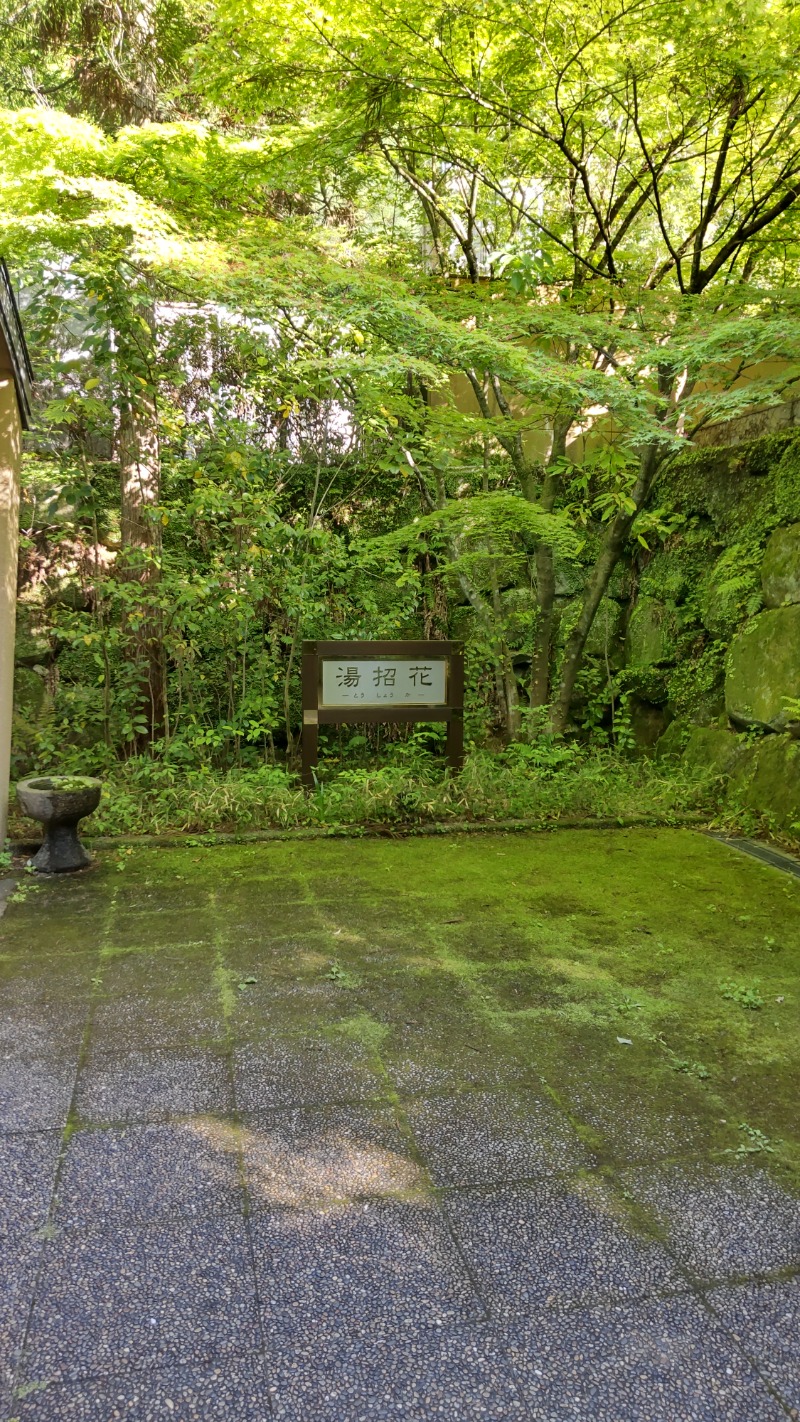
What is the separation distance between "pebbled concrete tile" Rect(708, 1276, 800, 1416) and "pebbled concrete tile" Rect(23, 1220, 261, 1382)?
0.90 m

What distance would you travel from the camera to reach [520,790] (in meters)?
5.70

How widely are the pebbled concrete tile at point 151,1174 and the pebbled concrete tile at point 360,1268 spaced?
0.56 feet

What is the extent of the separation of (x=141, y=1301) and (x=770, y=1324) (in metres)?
1.20

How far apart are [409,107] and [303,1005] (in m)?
5.19

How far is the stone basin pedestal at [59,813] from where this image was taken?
433 centimetres

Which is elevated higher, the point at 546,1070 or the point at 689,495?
the point at 689,495

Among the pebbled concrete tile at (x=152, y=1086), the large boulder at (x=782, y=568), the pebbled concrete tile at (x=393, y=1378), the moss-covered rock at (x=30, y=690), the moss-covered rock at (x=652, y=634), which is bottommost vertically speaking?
the pebbled concrete tile at (x=393, y=1378)

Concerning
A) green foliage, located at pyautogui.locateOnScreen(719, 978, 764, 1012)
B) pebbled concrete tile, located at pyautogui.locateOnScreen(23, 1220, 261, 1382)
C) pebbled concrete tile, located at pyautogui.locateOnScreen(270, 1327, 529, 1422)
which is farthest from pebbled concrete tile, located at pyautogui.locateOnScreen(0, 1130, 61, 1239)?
green foliage, located at pyautogui.locateOnScreen(719, 978, 764, 1012)

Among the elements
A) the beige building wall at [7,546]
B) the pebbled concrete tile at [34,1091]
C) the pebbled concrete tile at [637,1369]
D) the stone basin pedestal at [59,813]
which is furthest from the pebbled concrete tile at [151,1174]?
the beige building wall at [7,546]

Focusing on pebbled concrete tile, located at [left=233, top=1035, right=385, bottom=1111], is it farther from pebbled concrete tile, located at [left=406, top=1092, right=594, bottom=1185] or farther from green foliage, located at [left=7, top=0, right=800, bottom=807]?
green foliage, located at [left=7, top=0, right=800, bottom=807]

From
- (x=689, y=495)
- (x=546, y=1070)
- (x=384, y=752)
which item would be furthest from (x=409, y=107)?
(x=546, y=1070)

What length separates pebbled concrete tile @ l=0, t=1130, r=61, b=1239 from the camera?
1.85 meters

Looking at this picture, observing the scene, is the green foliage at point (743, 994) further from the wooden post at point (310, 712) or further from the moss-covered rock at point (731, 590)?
the moss-covered rock at point (731, 590)

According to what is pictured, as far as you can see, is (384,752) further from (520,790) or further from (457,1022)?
(457,1022)
